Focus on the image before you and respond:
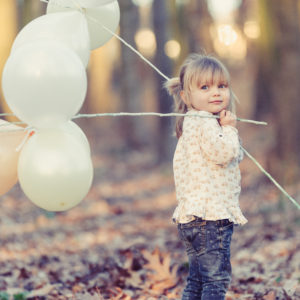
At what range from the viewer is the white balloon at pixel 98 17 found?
11.1 feet

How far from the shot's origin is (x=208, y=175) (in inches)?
120

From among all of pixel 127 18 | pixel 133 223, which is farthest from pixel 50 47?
pixel 127 18

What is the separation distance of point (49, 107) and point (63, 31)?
1.84ft

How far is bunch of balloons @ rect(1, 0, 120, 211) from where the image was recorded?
2.83 m

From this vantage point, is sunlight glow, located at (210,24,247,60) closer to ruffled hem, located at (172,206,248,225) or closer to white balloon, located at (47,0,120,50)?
white balloon, located at (47,0,120,50)

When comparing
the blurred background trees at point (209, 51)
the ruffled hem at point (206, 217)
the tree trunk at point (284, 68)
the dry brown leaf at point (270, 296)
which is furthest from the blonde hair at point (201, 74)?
the tree trunk at point (284, 68)

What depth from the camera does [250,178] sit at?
9672mm

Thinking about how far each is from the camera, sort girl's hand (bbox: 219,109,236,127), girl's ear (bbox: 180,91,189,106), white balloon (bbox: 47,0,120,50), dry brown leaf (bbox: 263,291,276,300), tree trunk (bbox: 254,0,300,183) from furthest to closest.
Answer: tree trunk (bbox: 254,0,300,183) < dry brown leaf (bbox: 263,291,276,300) < white balloon (bbox: 47,0,120,50) < girl's ear (bbox: 180,91,189,106) < girl's hand (bbox: 219,109,236,127)

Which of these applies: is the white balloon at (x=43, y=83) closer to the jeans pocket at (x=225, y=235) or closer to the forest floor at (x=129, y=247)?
the jeans pocket at (x=225, y=235)

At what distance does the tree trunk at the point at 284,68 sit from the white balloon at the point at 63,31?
4.77 m

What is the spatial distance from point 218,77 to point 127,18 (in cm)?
1064

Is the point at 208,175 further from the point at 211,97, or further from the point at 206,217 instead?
the point at 211,97

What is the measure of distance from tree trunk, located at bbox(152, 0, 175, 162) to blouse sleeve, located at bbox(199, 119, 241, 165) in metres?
8.84

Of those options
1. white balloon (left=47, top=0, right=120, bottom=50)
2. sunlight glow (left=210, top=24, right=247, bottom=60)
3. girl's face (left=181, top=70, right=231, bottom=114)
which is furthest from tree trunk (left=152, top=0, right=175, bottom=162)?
girl's face (left=181, top=70, right=231, bottom=114)
